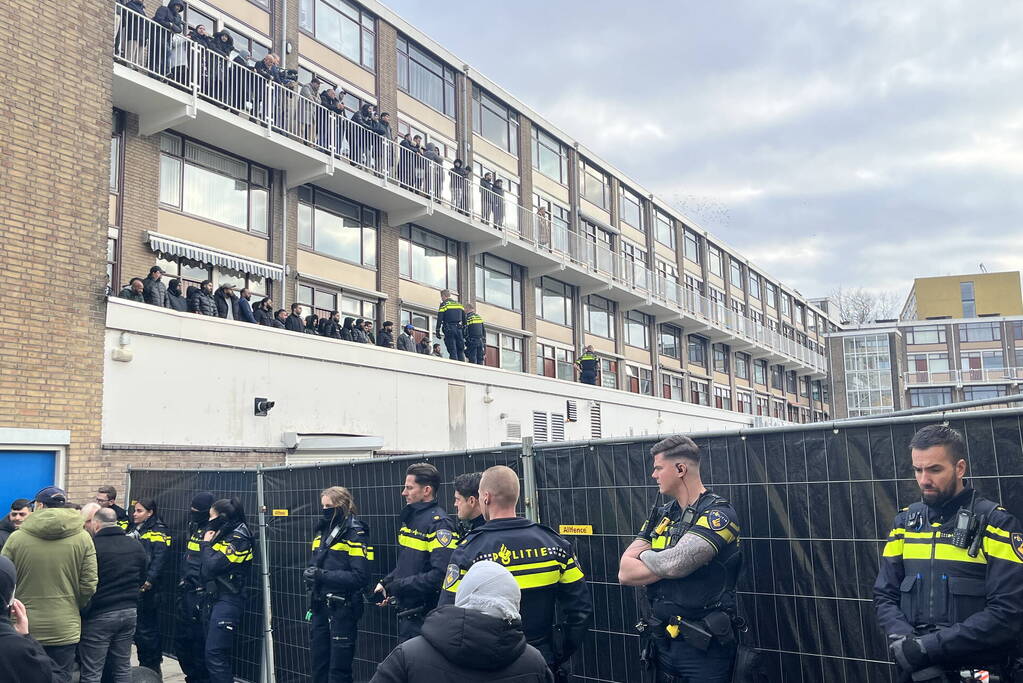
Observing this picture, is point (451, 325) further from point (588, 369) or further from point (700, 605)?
point (700, 605)

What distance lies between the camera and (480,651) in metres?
2.90

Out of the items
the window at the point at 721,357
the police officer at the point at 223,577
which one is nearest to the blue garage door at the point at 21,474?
the police officer at the point at 223,577

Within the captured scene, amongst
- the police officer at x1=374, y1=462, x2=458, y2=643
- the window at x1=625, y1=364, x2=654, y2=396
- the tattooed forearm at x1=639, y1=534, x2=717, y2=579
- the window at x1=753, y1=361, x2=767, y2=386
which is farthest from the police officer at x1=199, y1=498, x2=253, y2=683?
the window at x1=753, y1=361, x2=767, y2=386

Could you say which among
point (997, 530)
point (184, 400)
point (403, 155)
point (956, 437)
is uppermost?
point (403, 155)

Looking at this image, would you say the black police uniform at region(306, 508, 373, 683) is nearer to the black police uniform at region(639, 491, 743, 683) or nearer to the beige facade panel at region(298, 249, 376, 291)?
the black police uniform at region(639, 491, 743, 683)

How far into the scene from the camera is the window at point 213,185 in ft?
59.7

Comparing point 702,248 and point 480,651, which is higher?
point 702,248

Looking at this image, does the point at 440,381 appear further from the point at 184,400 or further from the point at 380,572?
the point at 380,572

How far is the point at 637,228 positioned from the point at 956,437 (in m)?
39.8

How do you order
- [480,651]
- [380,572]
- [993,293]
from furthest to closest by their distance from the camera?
[993,293], [380,572], [480,651]

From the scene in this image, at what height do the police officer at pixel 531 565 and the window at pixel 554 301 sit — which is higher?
the window at pixel 554 301

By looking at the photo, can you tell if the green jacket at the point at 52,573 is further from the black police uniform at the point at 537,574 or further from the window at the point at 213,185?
the window at the point at 213,185

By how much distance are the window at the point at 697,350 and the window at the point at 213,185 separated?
30.3m

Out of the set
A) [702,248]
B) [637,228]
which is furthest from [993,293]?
[637,228]
